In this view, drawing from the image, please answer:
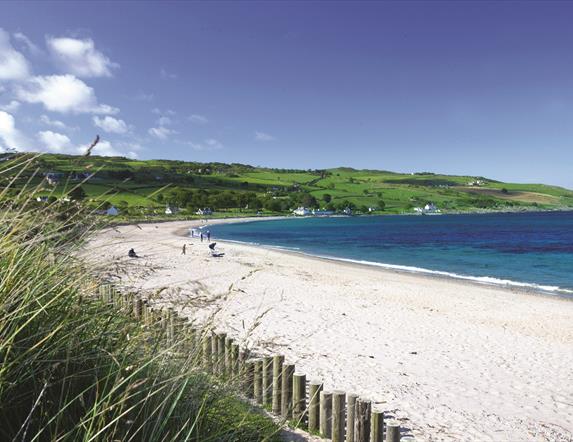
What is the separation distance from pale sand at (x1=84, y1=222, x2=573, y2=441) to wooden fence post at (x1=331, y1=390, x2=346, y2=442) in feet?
4.69

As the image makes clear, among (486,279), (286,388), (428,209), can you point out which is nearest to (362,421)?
(286,388)

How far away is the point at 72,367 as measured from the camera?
8.13 ft

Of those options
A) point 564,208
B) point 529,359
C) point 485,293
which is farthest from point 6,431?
point 564,208

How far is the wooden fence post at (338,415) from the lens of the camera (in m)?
4.71

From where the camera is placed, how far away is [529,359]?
10.5 m

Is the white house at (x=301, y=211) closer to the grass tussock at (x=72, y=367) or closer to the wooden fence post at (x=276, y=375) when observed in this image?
the wooden fence post at (x=276, y=375)

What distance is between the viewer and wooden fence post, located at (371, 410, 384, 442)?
4.49 metres

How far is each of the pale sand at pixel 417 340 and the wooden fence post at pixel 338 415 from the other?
4.69ft

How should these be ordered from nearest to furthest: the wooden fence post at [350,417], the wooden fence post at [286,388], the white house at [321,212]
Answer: the wooden fence post at [350,417] < the wooden fence post at [286,388] < the white house at [321,212]

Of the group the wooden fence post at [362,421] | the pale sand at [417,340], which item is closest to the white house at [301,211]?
the pale sand at [417,340]

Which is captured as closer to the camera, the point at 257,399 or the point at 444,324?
the point at 257,399

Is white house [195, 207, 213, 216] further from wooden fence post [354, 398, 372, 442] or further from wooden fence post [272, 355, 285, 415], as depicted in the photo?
wooden fence post [354, 398, 372, 442]

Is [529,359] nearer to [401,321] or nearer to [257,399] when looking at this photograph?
[401,321]

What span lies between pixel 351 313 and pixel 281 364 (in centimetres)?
990
